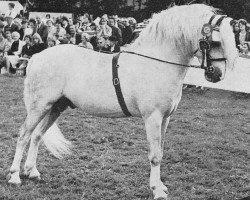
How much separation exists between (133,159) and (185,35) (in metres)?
2.51

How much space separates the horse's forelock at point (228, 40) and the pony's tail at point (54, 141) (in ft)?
8.94

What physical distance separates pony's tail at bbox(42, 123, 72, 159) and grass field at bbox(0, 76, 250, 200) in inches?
8.3

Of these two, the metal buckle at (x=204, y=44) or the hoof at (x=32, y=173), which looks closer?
the metal buckle at (x=204, y=44)

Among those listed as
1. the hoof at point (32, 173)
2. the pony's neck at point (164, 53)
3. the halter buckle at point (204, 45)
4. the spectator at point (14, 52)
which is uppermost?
the halter buckle at point (204, 45)

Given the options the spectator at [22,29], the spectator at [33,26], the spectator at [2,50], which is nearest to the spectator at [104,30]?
the spectator at [33,26]

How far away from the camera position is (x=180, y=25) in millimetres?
5637

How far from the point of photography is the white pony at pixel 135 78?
5656 mm

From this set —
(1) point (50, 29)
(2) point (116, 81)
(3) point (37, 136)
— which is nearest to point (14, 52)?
(1) point (50, 29)

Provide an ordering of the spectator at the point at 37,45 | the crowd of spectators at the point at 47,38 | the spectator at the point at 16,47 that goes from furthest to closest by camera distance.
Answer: the spectator at the point at 16,47, the spectator at the point at 37,45, the crowd of spectators at the point at 47,38

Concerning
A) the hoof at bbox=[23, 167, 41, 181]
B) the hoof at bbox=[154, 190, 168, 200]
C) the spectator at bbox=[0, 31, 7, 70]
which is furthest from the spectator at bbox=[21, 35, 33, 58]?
the hoof at bbox=[154, 190, 168, 200]

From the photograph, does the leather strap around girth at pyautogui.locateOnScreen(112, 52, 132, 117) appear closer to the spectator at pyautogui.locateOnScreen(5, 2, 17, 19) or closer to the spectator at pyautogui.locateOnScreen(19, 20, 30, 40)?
the spectator at pyautogui.locateOnScreen(19, 20, 30, 40)

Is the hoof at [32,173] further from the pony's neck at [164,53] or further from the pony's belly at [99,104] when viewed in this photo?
the pony's neck at [164,53]

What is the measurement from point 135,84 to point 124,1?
2771 cm

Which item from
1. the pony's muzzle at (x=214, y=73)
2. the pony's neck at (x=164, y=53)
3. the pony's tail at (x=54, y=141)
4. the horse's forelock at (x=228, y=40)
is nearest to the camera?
the horse's forelock at (x=228, y=40)
